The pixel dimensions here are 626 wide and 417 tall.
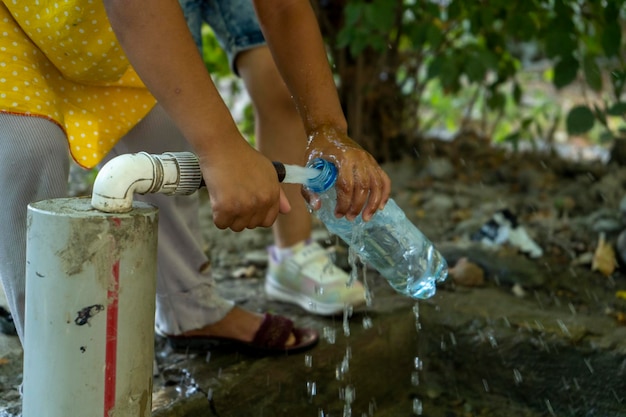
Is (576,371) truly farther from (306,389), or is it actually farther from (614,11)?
(614,11)

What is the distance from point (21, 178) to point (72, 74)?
295mm

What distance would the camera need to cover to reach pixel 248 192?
137cm

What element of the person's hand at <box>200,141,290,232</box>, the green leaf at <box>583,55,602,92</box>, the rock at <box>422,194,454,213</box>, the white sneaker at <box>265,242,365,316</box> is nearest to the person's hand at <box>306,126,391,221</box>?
the person's hand at <box>200,141,290,232</box>

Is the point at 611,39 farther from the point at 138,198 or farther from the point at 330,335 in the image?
the point at 138,198

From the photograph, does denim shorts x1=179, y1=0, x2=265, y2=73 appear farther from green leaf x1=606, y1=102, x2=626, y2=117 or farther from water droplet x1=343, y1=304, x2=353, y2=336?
green leaf x1=606, y1=102, x2=626, y2=117

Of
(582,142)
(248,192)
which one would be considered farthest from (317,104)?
(582,142)

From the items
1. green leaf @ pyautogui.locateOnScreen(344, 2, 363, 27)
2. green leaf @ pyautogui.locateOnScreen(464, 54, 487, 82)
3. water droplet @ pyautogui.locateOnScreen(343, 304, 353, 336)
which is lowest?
water droplet @ pyautogui.locateOnScreen(343, 304, 353, 336)

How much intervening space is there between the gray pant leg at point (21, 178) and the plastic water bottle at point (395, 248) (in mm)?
628

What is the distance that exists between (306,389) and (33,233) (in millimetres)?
1017

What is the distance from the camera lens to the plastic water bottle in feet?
6.30

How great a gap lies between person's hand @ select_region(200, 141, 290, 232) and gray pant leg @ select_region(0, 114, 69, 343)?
37 cm

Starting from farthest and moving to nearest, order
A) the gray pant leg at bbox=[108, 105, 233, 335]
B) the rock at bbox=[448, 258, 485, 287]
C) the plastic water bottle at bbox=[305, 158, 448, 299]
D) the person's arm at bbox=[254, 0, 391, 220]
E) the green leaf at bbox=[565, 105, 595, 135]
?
the green leaf at bbox=[565, 105, 595, 135]
the rock at bbox=[448, 258, 485, 287]
the gray pant leg at bbox=[108, 105, 233, 335]
the plastic water bottle at bbox=[305, 158, 448, 299]
the person's arm at bbox=[254, 0, 391, 220]

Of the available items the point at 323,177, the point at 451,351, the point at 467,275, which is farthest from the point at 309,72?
the point at 467,275

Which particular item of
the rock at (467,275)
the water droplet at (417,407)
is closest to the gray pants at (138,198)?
the water droplet at (417,407)
